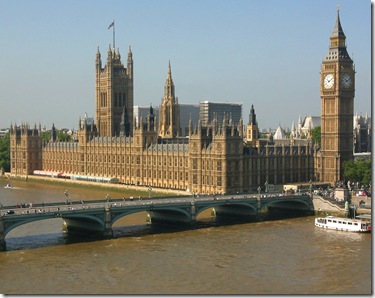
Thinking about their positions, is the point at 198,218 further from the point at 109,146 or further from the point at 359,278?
the point at 109,146

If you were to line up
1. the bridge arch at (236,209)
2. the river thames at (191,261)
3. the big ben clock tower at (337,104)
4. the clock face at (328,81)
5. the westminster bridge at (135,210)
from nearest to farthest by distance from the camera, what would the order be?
the river thames at (191,261) < the westminster bridge at (135,210) < the bridge arch at (236,209) < the big ben clock tower at (337,104) < the clock face at (328,81)

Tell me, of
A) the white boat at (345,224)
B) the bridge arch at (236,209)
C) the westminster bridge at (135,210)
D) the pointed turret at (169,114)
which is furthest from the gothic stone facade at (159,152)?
the white boat at (345,224)

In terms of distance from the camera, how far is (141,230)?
2470 inches

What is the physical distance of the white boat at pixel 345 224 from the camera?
2440 inches

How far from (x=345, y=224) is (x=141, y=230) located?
17.3 meters

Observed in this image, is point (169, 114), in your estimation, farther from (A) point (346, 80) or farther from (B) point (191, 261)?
(B) point (191, 261)

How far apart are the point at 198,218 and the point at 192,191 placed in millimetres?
19497

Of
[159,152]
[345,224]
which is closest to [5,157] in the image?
[159,152]

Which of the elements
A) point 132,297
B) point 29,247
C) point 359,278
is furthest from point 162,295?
point 29,247

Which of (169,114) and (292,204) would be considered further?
(169,114)

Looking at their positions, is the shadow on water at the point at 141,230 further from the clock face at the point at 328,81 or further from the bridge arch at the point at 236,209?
the clock face at the point at 328,81

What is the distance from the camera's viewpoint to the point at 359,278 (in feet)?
147

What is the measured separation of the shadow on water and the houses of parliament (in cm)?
1382

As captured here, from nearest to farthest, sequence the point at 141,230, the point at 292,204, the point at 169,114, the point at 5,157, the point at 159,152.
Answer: the point at 141,230 → the point at 292,204 → the point at 159,152 → the point at 169,114 → the point at 5,157
